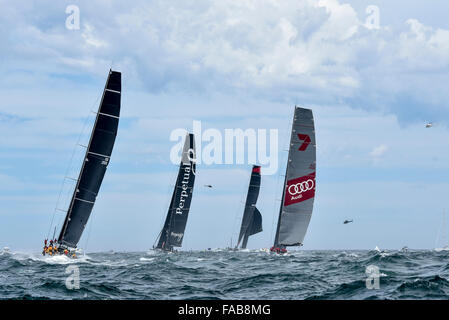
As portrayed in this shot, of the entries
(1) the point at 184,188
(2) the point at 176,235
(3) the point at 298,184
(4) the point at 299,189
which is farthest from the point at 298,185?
(2) the point at 176,235

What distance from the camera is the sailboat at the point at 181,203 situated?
68.8 m

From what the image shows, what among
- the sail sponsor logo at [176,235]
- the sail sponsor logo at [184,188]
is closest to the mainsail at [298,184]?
the sail sponsor logo at [184,188]

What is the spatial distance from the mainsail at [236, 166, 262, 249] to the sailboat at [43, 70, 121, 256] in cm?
4811

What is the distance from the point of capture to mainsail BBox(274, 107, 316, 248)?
51625 mm

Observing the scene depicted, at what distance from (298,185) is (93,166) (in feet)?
66.4

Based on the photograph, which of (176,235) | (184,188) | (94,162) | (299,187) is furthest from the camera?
(176,235)

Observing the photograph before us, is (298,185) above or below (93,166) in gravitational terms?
above

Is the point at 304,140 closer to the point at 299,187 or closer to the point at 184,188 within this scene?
the point at 299,187

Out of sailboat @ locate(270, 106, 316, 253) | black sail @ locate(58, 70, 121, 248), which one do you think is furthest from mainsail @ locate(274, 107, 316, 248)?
black sail @ locate(58, 70, 121, 248)

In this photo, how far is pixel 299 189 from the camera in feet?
173

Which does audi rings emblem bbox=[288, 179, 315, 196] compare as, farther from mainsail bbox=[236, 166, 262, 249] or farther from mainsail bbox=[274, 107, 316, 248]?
mainsail bbox=[236, 166, 262, 249]

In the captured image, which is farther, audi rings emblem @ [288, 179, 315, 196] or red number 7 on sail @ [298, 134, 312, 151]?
audi rings emblem @ [288, 179, 315, 196]
